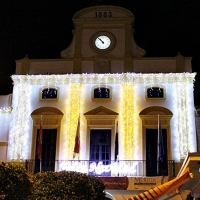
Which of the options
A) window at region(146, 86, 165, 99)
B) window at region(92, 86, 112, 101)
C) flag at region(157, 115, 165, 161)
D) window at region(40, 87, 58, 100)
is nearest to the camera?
flag at region(157, 115, 165, 161)

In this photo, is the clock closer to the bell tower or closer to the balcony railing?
the bell tower

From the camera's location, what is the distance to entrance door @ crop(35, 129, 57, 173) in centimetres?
2536

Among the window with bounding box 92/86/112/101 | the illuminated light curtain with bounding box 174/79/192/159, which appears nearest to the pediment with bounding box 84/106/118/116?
the window with bounding box 92/86/112/101

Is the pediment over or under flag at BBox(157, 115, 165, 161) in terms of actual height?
over

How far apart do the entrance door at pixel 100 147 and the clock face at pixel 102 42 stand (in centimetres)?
530

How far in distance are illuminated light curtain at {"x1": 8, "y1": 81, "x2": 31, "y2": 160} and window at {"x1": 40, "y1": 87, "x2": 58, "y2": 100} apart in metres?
0.84

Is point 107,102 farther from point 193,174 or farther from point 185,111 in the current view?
point 193,174

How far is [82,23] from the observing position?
2767 cm

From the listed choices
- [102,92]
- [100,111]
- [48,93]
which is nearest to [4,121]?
[48,93]

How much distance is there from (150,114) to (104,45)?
5229 millimetres

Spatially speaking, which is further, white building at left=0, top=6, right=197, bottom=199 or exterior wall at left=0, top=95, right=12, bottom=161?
exterior wall at left=0, top=95, right=12, bottom=161

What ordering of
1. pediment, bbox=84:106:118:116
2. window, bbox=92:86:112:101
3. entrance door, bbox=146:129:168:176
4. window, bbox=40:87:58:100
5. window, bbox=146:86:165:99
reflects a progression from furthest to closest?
→ window, bbox=40:87:58:100
window, bbox=92:86:112:101
window, bbox=146:86:165:99
pediment, bbox=84:106:118:116
entrance door, bbox=146:129:168:176

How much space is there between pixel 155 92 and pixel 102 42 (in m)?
4.54

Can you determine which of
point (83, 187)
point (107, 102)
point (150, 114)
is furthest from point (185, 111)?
point (83, 187)
